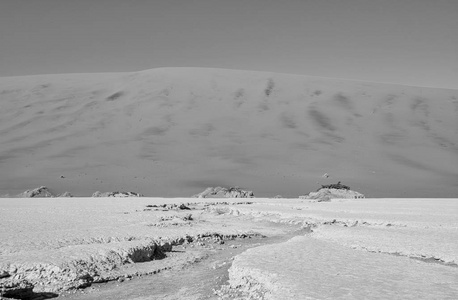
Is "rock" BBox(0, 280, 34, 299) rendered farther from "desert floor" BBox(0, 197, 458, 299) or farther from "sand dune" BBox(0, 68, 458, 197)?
"sand dune" BBox(0, 68, 458, 197)

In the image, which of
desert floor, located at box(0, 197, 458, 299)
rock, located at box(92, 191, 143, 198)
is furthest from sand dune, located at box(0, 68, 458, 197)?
desert floor, located at box(0, 197, 458, 299)

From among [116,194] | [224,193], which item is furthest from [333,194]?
[116,194]

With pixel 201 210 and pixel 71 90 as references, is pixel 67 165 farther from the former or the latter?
pixel 71 90

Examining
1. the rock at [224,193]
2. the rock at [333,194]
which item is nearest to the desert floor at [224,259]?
the rock at [333,194]

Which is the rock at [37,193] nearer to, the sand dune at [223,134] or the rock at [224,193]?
the sand dune at [223,134]

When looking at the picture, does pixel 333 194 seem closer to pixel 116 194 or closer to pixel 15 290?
pixel 116 194

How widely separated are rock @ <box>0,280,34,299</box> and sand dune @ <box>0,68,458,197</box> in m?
17.4

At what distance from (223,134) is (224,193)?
13.8 m

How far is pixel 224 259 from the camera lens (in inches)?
273

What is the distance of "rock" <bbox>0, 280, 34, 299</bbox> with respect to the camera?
4.47m

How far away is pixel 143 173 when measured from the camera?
82.5ft

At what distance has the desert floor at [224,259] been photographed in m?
4.67

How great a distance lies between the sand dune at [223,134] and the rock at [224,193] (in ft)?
4.60

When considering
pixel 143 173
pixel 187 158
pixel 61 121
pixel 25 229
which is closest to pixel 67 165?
pixel 143 173
